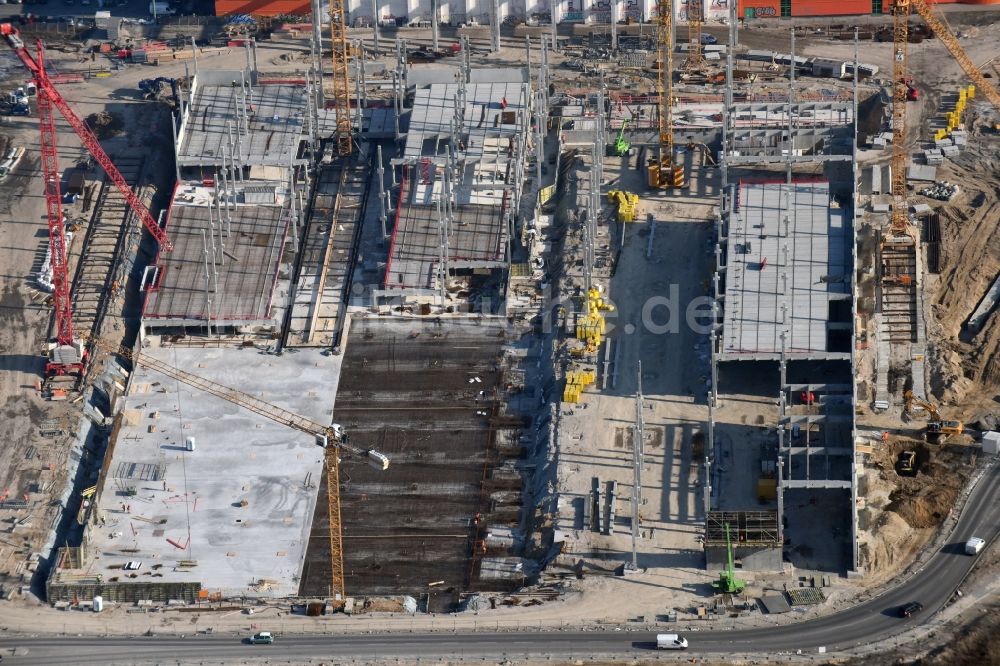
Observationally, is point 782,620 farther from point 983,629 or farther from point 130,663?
point 130,663

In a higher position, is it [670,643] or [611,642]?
[670,643]

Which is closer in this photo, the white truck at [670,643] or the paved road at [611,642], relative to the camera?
the white truck at [670,643]

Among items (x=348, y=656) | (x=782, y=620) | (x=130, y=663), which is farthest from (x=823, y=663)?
(x=130, y=663)

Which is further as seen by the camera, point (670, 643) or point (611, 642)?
point (611, 642)

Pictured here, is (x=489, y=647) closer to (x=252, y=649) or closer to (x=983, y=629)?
(x=252, y=649)

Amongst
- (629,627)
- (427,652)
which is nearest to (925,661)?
(629,627)

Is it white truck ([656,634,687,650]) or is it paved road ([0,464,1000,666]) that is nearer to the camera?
white truck ([656,634,687,650])
